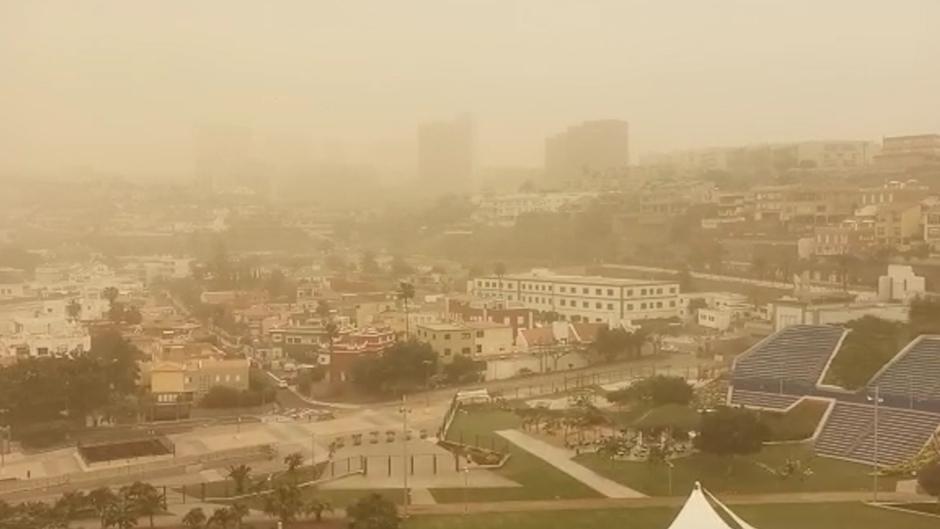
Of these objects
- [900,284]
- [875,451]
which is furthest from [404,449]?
[900,284]

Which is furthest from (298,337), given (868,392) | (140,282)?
(868,392)

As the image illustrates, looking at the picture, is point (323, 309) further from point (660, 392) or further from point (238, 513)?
point (238, 513)

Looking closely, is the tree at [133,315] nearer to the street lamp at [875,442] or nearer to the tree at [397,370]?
the tree at [397,370]

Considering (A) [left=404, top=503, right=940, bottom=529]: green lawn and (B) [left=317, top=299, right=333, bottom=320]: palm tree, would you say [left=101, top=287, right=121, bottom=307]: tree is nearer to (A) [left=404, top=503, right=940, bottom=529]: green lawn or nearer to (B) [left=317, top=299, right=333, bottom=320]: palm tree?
(B) [left=317, top=299, right=333, bottom=320]: palm tree

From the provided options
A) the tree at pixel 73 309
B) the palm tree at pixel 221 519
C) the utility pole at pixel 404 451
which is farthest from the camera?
the tree at pixel 73 309

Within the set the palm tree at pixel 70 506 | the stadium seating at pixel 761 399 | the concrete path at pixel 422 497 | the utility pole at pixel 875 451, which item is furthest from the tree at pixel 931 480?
the palm tree at pixel 70 506

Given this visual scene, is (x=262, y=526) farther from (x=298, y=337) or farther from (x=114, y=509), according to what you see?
(x=298, y=337)
